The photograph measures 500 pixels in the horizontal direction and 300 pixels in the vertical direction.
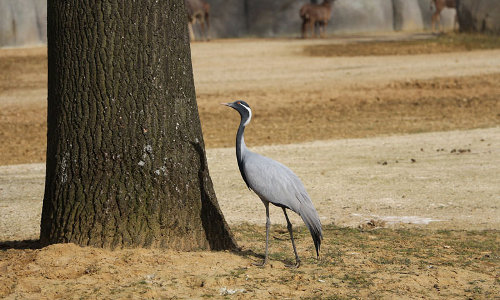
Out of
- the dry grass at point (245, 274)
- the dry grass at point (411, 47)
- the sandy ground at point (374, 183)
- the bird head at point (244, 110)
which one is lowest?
the sandy ground at point (374, 183)

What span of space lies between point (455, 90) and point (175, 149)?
13.0m

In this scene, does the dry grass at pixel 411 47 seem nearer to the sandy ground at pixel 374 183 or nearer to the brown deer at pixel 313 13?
the brown deer at pixel 313 13

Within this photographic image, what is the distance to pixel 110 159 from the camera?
5895mm

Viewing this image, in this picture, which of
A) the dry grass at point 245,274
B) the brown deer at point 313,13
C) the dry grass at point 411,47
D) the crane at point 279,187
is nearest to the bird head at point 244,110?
the crane at point 279,187

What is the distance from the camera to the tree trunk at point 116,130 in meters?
5.91

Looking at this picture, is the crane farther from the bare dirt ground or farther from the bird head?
the bare dirt ground

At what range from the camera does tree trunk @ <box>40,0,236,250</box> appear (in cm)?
591

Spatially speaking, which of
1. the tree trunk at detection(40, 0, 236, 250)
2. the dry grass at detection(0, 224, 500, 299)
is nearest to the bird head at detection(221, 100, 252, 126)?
the tree trunk at detection(40, 0, 236, 250)

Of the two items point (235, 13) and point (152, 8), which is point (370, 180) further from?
point (235, 13)

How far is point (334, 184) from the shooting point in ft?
32.2

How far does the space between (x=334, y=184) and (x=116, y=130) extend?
14.5 ft

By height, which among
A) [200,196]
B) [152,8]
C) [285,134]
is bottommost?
[285,134]

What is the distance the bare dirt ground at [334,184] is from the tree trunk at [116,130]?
8.5 inches

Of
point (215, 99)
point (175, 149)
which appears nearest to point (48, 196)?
point (175, 149)
